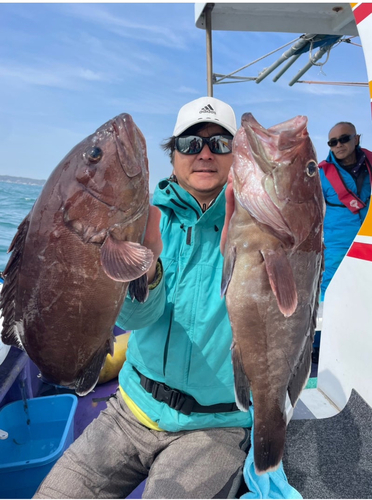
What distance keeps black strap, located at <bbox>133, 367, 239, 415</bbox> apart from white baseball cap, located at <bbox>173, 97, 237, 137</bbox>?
1.82 meters

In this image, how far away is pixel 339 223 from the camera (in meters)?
5.85

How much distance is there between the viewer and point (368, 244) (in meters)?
3.08

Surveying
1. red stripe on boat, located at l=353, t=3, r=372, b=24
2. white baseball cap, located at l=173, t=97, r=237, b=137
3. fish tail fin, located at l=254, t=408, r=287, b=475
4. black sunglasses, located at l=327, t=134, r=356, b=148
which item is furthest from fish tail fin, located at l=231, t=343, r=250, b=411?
black sunglasses, located at l=327, t=134, r=356, b=148

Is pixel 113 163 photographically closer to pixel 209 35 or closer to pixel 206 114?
pixel 206 114

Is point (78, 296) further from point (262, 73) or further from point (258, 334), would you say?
point (262, 73)

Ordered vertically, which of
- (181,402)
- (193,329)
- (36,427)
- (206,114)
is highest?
(206,114)

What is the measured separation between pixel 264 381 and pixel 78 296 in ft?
3.09

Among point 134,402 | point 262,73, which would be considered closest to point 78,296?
point 134,402

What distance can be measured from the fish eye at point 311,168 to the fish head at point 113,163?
0.73 meters

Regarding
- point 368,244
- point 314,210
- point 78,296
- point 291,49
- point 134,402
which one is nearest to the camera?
point 78,296

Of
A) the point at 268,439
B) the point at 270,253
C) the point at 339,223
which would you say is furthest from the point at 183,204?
the point at 339,223

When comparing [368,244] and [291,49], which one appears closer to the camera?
[368,244]

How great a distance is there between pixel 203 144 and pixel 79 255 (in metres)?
1.39

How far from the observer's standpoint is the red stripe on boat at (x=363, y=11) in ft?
9.43
